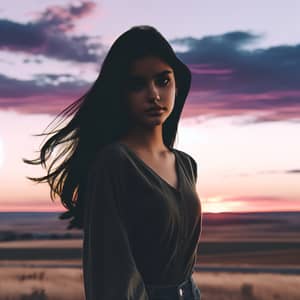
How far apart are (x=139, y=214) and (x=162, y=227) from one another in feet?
0.41

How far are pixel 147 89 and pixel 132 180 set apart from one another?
0.49 m

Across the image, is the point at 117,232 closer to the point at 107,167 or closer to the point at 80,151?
the point at 107,167

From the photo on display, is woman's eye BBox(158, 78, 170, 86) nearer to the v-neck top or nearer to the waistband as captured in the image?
the v-neck top

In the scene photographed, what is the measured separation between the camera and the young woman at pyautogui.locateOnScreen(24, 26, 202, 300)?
3365 mm

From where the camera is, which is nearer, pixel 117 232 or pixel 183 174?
pixel 117 232

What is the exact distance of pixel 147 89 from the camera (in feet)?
11.8

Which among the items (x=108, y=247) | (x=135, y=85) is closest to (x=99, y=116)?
(x=135, y=85)

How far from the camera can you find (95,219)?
338 centimetres

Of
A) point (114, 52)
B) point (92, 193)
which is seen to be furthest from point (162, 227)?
point (114, 52)

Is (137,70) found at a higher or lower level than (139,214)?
higher

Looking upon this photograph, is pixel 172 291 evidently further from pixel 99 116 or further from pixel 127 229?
pixel 99 116

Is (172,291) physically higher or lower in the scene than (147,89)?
lower

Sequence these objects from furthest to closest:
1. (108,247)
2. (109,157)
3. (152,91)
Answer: (152,91) < (109,157) < (108,247)

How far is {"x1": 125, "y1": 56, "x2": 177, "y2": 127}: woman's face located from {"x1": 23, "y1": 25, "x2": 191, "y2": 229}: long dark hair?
0.12ft
